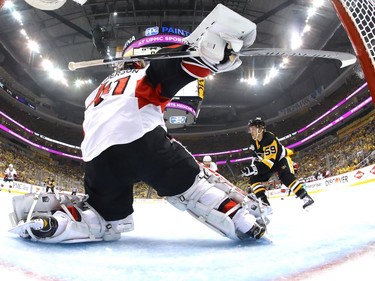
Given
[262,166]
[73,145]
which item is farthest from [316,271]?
[73,145]

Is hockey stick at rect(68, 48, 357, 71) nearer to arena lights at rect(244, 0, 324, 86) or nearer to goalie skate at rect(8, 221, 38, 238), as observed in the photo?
goalie skate at rect(8, 221, 38, 238)

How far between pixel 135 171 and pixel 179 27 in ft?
50.3

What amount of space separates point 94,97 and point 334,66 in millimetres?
18600

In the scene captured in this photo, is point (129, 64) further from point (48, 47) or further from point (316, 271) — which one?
point (48, 47)

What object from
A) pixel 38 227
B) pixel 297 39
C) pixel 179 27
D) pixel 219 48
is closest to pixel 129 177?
pixel 38 227

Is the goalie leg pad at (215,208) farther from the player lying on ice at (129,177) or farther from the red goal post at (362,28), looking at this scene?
the red goal post at (362,28)

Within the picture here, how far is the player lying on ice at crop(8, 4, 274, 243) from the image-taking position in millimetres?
1479

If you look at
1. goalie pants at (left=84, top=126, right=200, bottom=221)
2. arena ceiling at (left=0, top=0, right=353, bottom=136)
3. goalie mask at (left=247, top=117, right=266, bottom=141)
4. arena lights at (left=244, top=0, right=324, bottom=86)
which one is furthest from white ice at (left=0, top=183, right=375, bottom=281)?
arena lights at (left=244, top=0, right=324, bottom=86)

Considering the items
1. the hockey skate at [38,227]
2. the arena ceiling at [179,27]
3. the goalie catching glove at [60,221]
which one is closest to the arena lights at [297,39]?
the arena ceiling at [179,27]

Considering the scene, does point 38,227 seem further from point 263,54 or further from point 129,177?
point 263,54

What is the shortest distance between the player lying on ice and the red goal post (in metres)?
0.59

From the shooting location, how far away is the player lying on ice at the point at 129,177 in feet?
4.85

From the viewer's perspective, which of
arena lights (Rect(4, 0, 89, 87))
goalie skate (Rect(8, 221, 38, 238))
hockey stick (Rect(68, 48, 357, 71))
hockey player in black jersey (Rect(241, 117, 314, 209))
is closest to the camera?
hockey stick (Rect(68, 48, 357, 71))

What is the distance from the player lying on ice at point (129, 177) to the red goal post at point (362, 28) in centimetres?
59
